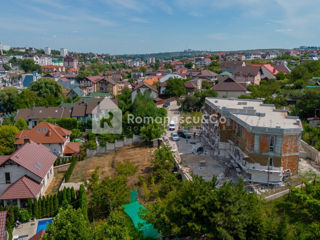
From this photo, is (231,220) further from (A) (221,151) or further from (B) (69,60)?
(B) (69,60)

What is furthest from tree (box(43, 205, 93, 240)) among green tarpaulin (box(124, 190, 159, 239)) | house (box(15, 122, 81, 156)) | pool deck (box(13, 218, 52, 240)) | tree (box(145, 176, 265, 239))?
house (box(15, 122, 81, 156))

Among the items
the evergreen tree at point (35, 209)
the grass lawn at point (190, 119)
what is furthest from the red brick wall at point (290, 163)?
the grass lawn at point (190, 119)

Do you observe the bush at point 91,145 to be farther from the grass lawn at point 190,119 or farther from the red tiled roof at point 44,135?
the grass lawn at point 190,119

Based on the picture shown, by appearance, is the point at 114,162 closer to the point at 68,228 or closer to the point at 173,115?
the point at 68,228

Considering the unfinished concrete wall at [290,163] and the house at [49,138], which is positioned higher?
the unfinished concrete wall at [290,163]

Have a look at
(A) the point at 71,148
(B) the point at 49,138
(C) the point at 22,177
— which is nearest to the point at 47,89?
(B) the point at 49,138

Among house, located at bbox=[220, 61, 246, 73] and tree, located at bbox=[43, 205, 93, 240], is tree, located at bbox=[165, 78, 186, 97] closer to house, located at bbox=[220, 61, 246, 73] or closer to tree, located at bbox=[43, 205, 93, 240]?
house, located at bbox=[220, 61, 246, 73]
